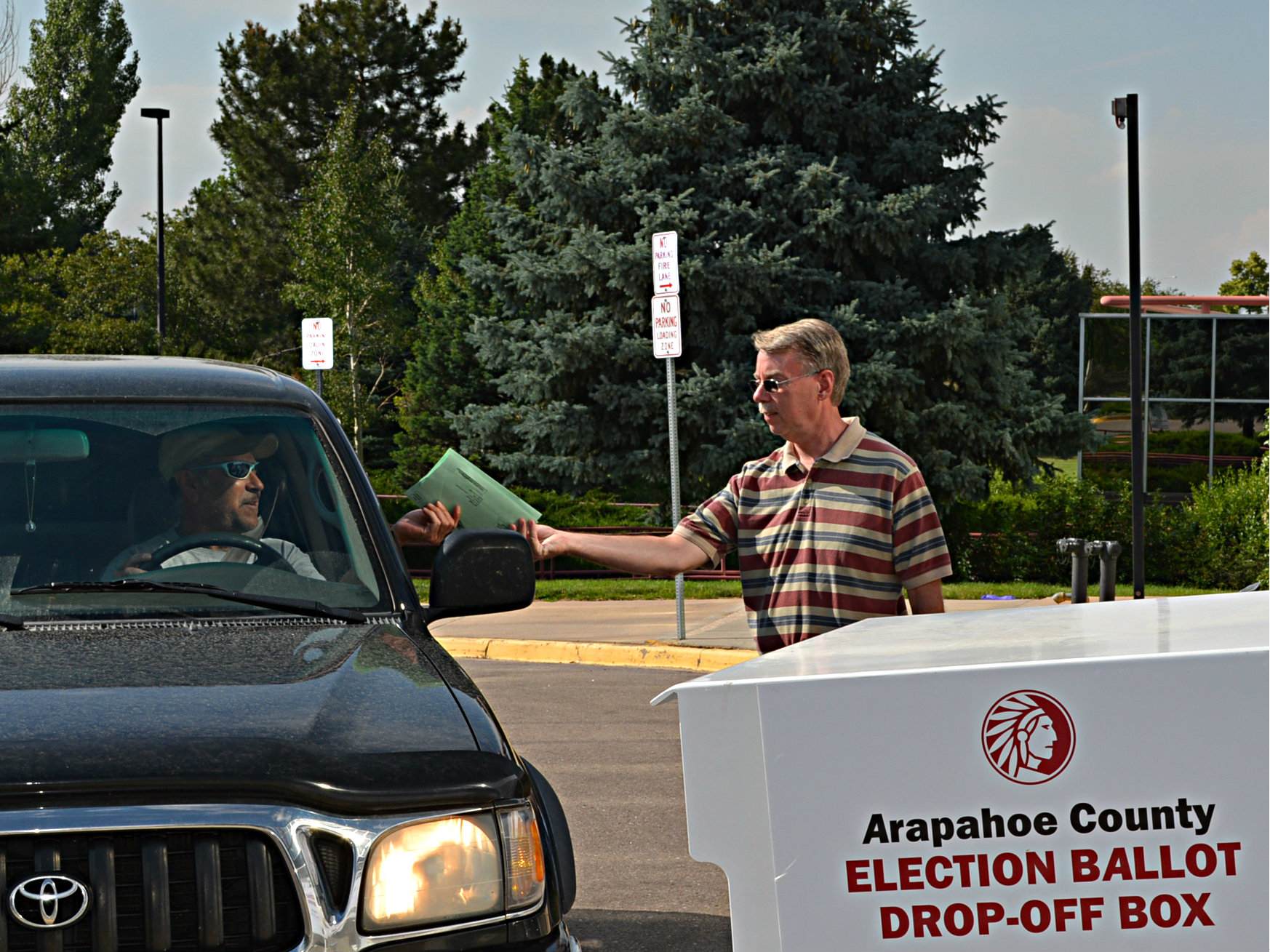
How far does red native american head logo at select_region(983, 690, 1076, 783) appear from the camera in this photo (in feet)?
6.40

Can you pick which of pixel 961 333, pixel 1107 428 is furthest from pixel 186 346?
pixel 961 333

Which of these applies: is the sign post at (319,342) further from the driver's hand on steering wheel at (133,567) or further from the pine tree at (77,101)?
the pine tree at (77,101)

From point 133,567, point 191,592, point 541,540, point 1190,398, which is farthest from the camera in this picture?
point 1190,398

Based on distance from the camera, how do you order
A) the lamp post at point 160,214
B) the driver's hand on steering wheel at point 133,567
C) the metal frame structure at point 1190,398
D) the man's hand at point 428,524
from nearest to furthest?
the driver's hand on steering wheel at point 133,567
the man's hand at point 428,524
the metal frame structure at point 1190,398
the lamp post at point 160,214

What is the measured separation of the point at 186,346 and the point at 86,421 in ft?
138

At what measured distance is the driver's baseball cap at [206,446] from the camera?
11.6 feet

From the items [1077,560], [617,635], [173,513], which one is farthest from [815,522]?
[617,635]

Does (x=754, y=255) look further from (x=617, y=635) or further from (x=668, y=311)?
(x=617, y=635)

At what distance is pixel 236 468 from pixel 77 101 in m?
65.4

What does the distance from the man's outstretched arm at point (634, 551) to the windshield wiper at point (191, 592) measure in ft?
3.99

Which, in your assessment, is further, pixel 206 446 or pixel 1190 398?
pixel 1190 398

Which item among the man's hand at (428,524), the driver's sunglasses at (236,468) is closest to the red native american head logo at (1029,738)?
the driver's sunglasses at (236,468)

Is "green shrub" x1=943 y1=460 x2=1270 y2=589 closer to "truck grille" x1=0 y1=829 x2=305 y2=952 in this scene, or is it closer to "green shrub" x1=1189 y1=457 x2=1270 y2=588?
"green shrub" x1=1189 y1=457 x2=1270 y2=588

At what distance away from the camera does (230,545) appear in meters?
3.43
